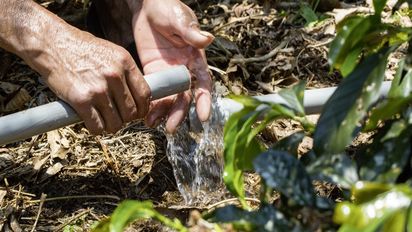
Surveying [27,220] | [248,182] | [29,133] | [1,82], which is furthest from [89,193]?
[1,82]

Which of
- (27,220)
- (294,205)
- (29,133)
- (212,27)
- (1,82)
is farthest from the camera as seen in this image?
(212,27)

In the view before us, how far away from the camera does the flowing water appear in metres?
1.72

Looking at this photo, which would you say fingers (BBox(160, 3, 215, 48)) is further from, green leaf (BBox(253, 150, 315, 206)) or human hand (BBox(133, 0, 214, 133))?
green leaf (BBox(253, 150, 315, 206))

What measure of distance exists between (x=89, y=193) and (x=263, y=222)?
103cm

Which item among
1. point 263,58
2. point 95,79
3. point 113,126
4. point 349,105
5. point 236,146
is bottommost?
point 263,58

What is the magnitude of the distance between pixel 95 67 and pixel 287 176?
0.84 m

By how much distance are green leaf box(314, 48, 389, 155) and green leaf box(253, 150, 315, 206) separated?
37mm

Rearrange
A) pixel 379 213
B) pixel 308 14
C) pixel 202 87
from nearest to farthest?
pixel 379 213 < pixel 202 87 < pixel 308 14

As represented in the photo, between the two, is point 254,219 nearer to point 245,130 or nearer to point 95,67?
point 245,130

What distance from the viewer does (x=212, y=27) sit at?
7.46 feet

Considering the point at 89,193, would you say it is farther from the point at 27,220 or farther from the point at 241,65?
the point at 241,65

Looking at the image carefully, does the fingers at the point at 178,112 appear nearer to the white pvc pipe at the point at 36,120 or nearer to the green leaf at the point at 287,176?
the white pvc pipe at the point at 36,120

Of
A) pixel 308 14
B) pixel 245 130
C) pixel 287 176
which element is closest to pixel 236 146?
pixel 245 130

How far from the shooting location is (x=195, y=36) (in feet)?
5.45
